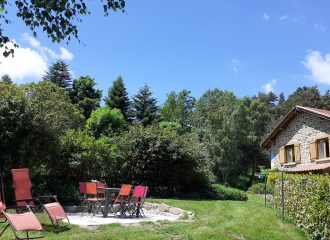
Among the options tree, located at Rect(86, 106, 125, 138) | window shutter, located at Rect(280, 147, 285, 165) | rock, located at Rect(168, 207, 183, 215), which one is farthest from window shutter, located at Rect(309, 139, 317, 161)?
tree, located at Rect(86, 106, 125, 138)

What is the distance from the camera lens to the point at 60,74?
4969 centimetres

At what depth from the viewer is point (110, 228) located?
A: 27.6 feet

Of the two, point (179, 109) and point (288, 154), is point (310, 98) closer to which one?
point (179, 109)

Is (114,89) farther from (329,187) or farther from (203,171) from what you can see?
(329,187)

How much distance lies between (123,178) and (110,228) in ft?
43.8

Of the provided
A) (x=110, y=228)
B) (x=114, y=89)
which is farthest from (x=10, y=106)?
(x=114, y=89)

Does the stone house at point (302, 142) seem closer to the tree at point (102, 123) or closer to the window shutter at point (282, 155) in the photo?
the window shutter at point (282, 155)

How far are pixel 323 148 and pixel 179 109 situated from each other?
1539 inches

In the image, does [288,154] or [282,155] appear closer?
[288,154]

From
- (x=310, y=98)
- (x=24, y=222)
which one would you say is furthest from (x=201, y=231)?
(x=310, y=98)

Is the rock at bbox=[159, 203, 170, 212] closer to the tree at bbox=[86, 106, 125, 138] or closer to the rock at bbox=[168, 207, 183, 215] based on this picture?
the rock at bbox=[168, 207, 183, 215]

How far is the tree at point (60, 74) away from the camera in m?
49.3

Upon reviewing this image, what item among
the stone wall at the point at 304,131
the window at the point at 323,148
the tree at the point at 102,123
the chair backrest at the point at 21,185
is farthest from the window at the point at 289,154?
the chair backrest at the point at 21,185

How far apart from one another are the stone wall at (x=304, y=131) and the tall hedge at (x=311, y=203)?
1309 centimetres
